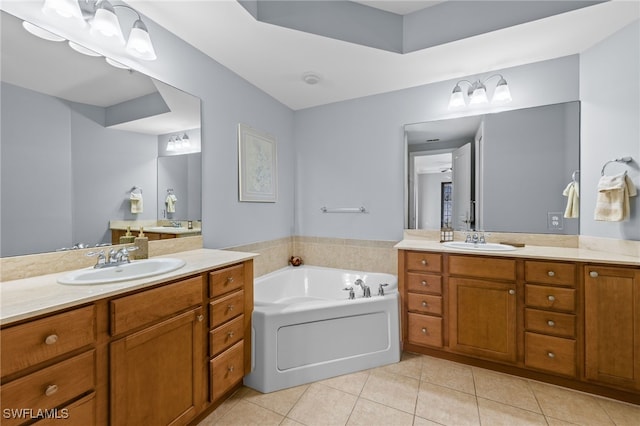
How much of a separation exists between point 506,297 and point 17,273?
2795mm

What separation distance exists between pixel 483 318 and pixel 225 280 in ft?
6.05

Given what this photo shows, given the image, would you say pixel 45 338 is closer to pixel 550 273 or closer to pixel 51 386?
pixel 51 386

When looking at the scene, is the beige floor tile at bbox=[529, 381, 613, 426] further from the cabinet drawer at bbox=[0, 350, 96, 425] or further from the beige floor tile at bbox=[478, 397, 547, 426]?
the cabinet drawer at bbox=[0, 350, 96, 425]

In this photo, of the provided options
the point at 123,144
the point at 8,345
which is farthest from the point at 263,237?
the point at 8,345

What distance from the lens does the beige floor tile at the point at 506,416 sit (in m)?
1.56

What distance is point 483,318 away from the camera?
6.63 ft

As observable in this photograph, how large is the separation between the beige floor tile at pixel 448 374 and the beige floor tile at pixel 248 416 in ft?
3.53

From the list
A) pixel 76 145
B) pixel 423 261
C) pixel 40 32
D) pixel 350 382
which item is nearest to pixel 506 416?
pixel 350 382

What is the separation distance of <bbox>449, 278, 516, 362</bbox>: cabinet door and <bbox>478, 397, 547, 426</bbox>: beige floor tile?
0.37 meters

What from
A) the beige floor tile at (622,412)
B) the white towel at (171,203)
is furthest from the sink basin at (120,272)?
the beige floor tile at (622,412)

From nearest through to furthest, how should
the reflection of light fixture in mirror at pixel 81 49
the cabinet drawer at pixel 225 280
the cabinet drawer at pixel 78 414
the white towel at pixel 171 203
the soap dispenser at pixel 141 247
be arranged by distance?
1. the cabinet drawer at pixel 78 414
2. the reflection of light fixture in mirror at pixel 81 49
3. the cabinet drawer at pixel 225 280
4. the soap dispenser at pixel 141 247
5. the white towel at pixel 171 203

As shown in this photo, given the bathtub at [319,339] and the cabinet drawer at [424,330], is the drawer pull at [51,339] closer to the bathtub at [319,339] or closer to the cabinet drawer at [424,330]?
the bathtub at [319,339]

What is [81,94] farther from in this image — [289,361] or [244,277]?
[289,361]

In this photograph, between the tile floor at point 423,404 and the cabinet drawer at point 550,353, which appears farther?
the cabinet drawer at point 550,353
